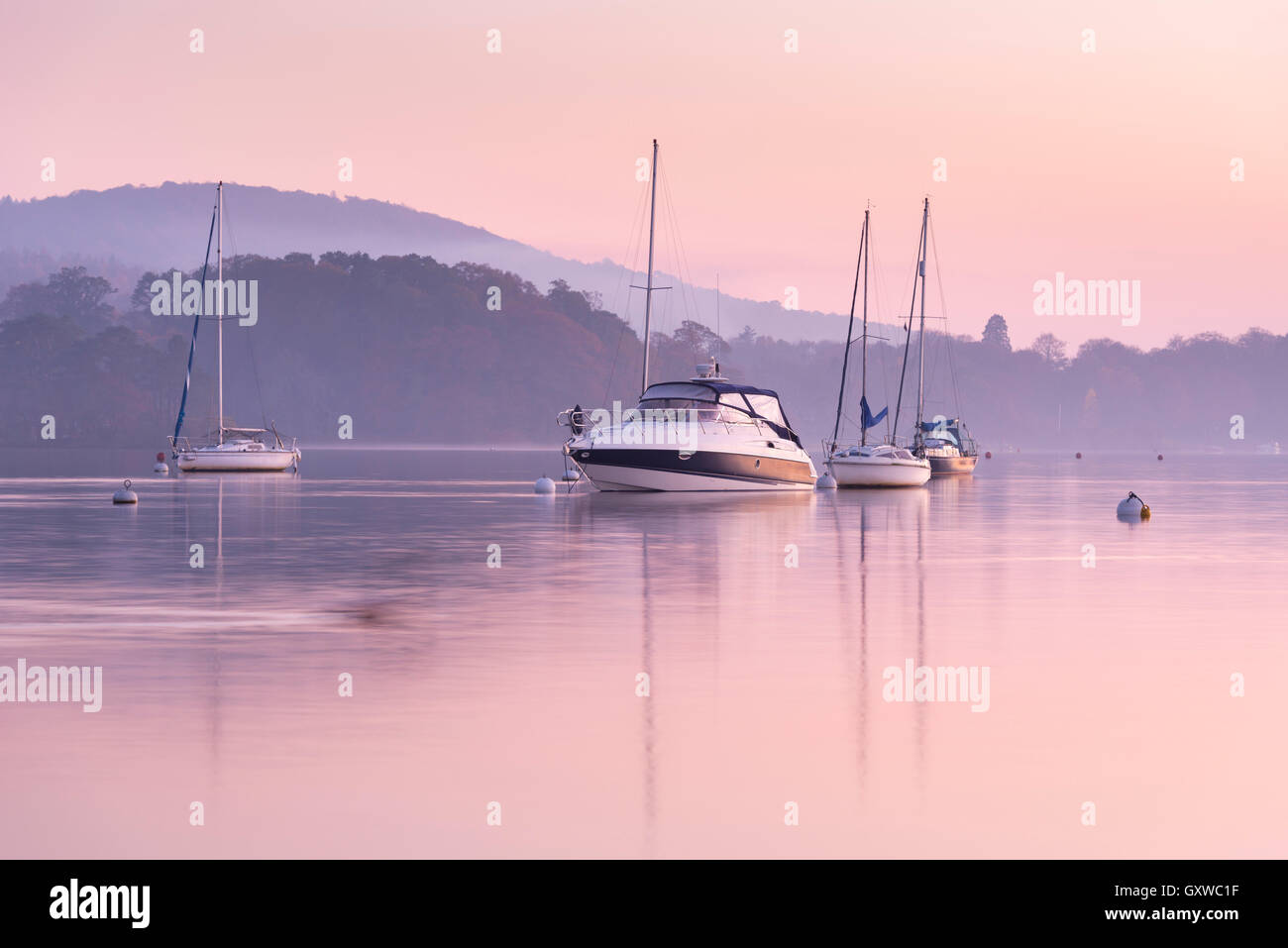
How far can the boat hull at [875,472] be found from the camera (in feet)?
240

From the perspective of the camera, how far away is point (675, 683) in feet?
53.0

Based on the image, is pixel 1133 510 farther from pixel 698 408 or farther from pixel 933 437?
pixel 933 437

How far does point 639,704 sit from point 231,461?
74990 millimetres

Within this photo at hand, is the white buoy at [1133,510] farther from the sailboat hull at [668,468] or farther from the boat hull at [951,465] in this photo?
the boat hull at [951,465]

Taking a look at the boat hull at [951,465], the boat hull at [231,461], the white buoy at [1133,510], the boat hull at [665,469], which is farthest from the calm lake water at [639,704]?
the boat hull at [951,465]

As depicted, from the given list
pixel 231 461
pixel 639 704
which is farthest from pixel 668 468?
pixel 639 704

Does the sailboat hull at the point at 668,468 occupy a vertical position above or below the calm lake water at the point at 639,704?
above

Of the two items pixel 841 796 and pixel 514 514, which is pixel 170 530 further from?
pixel 841 796

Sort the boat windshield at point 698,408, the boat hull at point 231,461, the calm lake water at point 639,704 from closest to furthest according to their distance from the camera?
1. the calm lake water at point 639,704
2. the boat windshield at point 698,408
3. the boat hull at point 231,461

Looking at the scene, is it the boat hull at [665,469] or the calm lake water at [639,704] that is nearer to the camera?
the calm lake water at [639,704]

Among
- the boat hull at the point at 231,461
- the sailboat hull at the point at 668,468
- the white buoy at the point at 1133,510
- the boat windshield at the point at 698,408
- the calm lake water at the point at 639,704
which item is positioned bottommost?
the calm lake water at the point at 639,704

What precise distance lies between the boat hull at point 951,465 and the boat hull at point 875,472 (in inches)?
920
